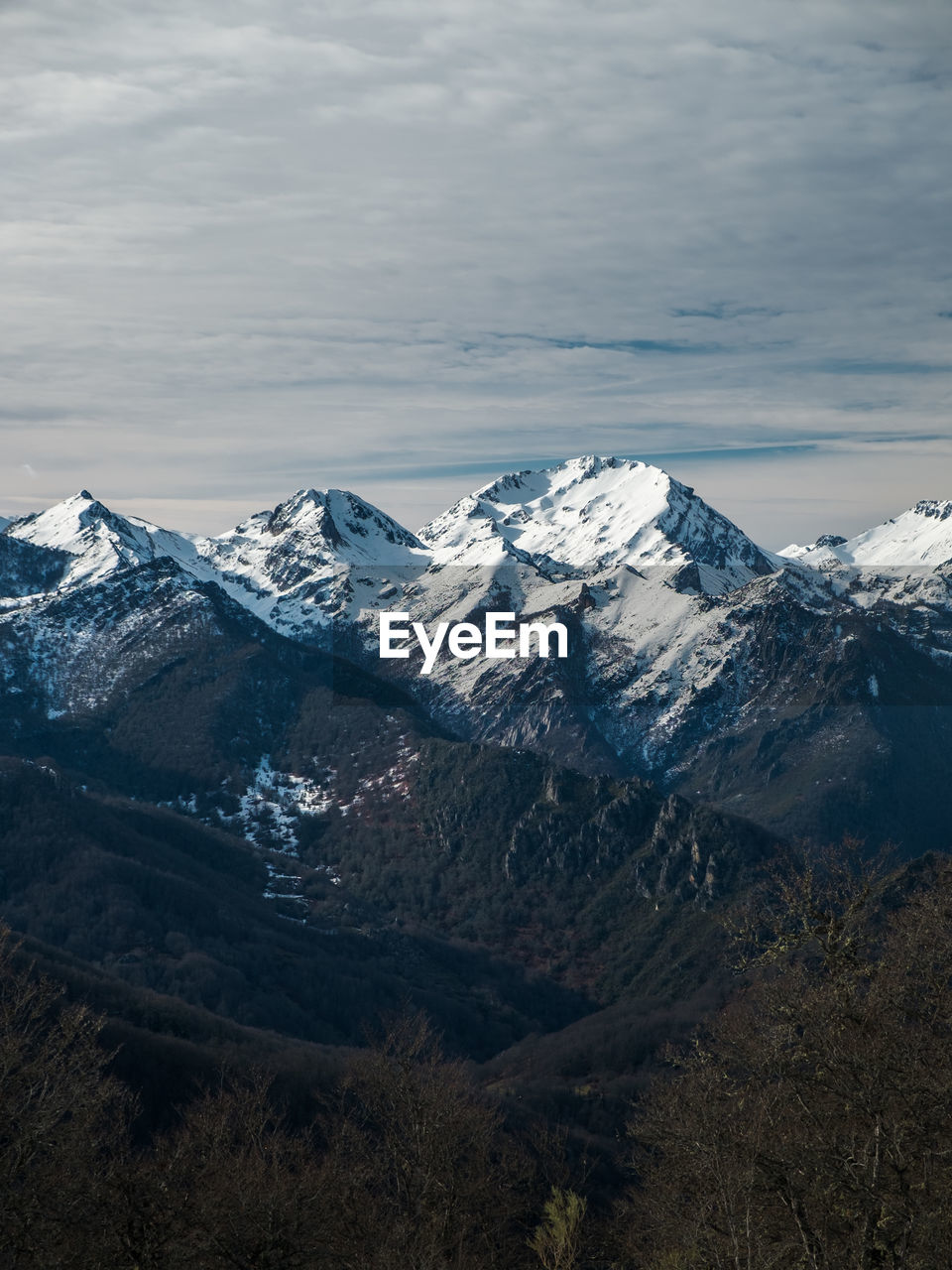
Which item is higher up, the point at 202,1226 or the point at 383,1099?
the point at 202,1226

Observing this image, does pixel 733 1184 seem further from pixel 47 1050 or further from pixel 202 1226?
pixel 47 1050

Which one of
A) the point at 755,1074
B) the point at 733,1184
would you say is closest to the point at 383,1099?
the point at 755,1074

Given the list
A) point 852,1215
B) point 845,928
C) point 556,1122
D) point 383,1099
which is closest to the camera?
point 852,1215

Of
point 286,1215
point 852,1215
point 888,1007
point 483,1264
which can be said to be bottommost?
point 483,1264

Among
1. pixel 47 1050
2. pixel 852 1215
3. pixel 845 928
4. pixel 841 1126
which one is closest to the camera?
pixel 852 1215

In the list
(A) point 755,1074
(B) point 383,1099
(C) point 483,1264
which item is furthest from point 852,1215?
(B) point 383,1099

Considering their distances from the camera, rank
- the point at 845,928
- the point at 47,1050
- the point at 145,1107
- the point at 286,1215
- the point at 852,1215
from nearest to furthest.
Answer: the point at 852,1215 < the point at 286,1215 < the point at 47,1050 < the point at 845,928 < the point at 145,1107

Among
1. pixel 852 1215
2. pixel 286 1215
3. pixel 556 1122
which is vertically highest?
pixel 852 1215

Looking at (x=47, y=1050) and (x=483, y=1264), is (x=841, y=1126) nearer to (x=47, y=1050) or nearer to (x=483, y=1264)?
(x=483, y=1264)

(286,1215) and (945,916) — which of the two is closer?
(286,1215)
